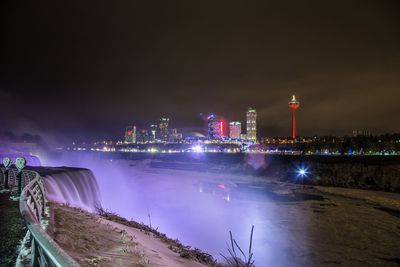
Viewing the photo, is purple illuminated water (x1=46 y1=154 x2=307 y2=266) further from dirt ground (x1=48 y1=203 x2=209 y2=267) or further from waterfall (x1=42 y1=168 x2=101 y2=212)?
dirt ground (x1=48 y1=203 x2=209 y2=267)

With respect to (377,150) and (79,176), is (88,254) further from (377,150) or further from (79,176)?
(377,150)

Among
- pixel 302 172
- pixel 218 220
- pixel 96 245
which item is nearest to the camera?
pixel 96 245

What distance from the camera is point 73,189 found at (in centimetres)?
2545

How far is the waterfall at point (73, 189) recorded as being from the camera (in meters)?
21.0

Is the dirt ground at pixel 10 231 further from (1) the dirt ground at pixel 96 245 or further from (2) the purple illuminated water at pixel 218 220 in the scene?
(2) the purple illuminated water at pixel 218 220

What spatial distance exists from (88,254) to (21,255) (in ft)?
7.77

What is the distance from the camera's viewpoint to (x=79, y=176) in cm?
2977

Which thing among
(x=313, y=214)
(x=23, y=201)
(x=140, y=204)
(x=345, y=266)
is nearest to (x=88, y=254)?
(x=23, y=201)

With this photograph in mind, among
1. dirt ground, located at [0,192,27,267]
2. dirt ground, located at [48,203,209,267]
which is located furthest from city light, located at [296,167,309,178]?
dirt ground, located at [0,192,27,267]

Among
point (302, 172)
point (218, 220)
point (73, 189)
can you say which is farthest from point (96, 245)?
point (302, 172)

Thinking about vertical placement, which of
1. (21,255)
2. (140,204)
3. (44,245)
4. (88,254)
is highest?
(44,245)

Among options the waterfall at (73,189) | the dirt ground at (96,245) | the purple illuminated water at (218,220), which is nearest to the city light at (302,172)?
the purple illuminated water at (218,220)

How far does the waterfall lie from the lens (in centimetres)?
2098

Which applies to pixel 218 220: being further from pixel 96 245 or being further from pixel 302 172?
pixel 302 172
